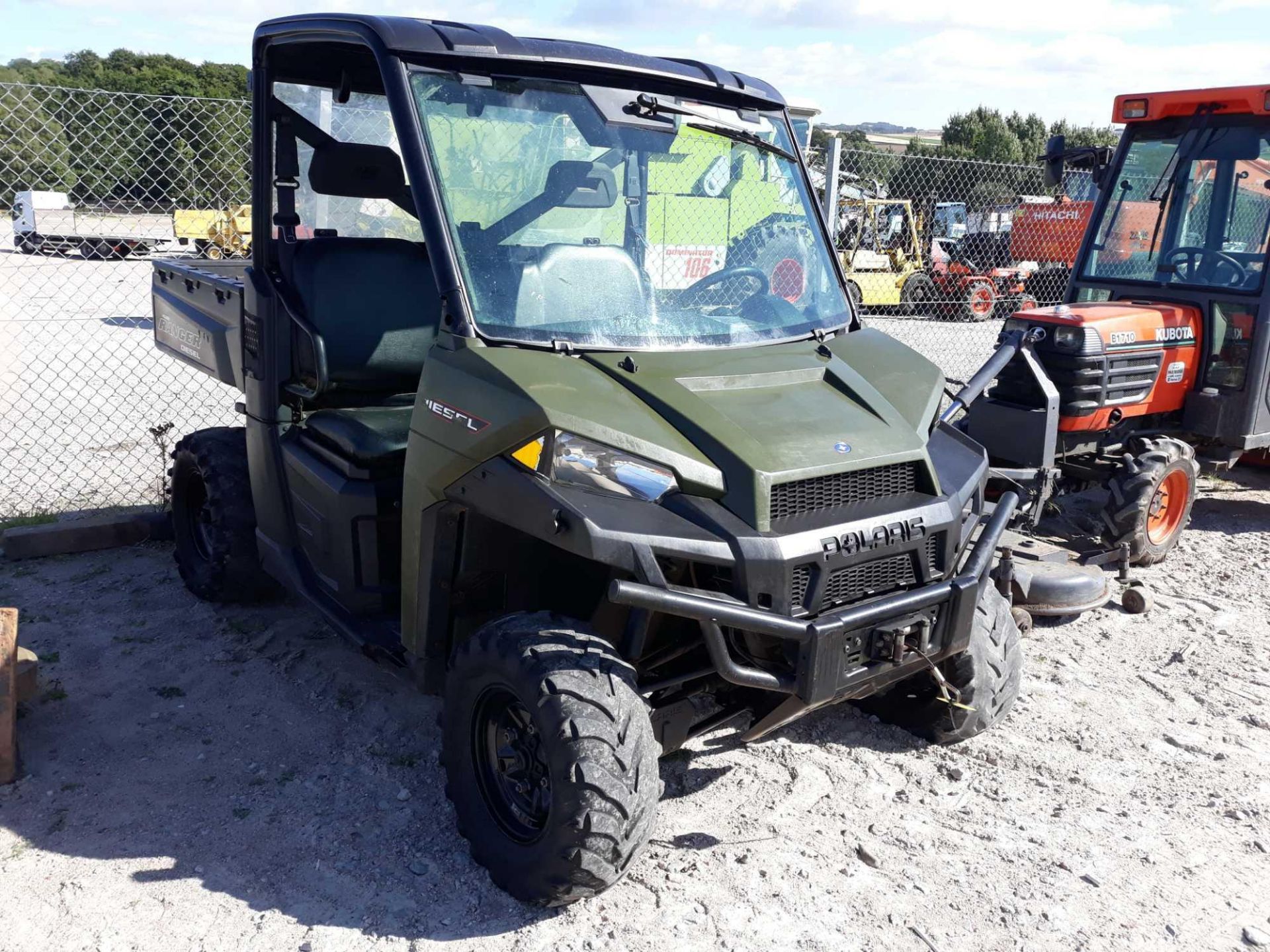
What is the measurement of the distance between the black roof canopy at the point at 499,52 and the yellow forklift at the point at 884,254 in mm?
13036

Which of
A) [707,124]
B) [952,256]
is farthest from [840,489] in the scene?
[952,256]

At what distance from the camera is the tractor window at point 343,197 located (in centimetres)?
436

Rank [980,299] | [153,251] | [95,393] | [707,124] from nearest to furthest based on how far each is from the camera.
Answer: [707,124] < [95,393] < [980,299] < [153,251]

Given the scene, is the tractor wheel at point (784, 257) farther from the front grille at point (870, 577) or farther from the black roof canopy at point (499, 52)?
the front grille at point (870, 577)

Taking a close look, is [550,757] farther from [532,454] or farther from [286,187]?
[286,187]

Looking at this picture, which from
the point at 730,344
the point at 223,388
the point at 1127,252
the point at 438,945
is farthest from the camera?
the point at 223,388

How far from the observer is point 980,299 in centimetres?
1633

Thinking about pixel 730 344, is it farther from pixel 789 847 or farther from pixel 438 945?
pixel 438 945

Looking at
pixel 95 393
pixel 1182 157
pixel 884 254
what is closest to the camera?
pixel 1182 157

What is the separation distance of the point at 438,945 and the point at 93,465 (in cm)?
553

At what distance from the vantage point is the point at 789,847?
3295 mm

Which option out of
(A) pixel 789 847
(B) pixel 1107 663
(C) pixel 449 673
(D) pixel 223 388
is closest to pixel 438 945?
(C) pixel 449 673

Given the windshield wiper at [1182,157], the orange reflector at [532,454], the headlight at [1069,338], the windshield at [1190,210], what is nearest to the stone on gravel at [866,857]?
the orange reflector at [532,454]

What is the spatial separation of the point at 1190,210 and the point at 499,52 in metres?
4.67
